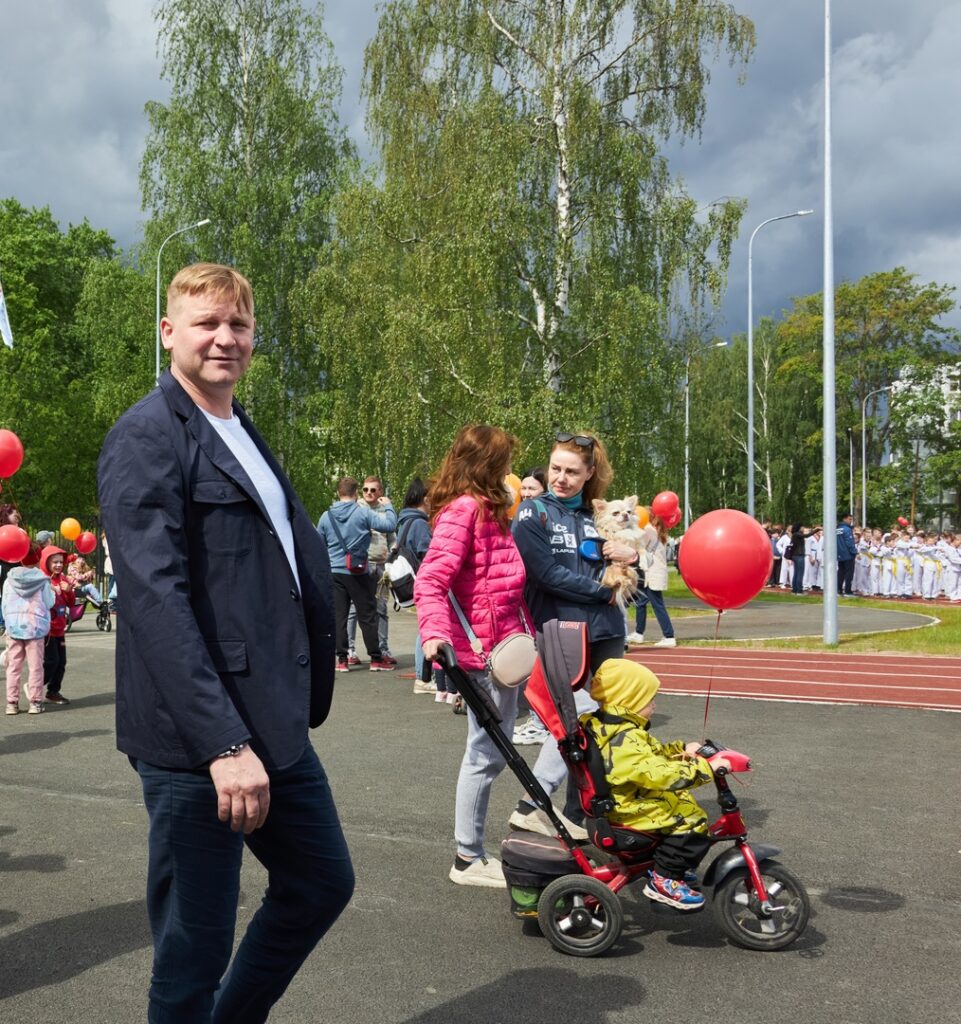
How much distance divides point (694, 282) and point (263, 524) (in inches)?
914

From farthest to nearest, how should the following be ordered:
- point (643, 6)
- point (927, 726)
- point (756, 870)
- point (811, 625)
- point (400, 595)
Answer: point (643, 6) < point (811, 625) < point (400, 595) < point (927, 726) < point (756, 870)

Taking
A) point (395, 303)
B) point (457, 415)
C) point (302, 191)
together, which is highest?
point (302, 191)

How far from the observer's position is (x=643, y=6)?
84.6ft

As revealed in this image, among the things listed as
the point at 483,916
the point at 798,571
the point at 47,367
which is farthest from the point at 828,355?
the point at 47,367

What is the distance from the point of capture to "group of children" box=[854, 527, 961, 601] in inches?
1334

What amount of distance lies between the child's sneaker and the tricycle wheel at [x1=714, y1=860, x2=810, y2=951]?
81 mm

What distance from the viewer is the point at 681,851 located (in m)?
4.45

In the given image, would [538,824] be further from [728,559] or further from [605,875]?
[728,559]

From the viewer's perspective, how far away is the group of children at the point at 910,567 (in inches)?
1334

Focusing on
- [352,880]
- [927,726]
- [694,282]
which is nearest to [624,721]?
[352,880]

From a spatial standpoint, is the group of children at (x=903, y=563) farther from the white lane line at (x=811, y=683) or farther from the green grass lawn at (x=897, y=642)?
the white lane line at (x=811, y=683)

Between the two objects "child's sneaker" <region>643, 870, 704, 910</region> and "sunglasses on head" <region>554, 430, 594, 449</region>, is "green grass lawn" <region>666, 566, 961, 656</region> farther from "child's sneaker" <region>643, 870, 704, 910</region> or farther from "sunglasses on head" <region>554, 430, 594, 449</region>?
"child's sneaker" <region>643, 870, 704, 910</region>

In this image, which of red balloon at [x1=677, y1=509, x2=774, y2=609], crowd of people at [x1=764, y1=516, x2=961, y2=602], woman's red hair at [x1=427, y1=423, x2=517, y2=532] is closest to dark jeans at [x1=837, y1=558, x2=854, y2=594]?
crowd of people at [x1=764, y1=516, x2=961, y2=602]

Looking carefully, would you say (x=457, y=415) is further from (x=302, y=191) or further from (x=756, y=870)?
(x=756, y=870)
